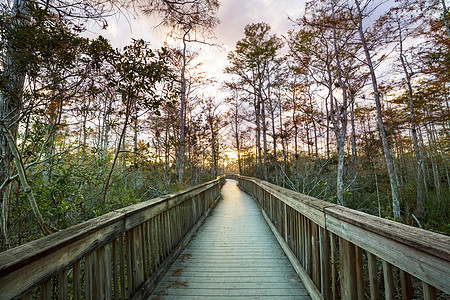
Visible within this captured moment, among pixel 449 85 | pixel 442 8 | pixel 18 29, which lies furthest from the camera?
pixel 449 85

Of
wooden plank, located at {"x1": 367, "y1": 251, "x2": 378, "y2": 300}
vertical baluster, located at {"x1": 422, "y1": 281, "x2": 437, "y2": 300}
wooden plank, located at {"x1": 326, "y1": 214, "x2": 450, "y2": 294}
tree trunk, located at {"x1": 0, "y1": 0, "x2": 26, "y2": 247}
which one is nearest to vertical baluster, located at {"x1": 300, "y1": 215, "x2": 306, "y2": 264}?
→ wooden plank, located at {"x1": 326, "y1": 214, "x2": 450, "y2": 294}

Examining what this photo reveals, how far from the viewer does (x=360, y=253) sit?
56.4 inches

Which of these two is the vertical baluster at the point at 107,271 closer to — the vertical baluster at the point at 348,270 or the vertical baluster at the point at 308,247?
the vertical baluster at the point at 348,270

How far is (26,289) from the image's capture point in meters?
0.92

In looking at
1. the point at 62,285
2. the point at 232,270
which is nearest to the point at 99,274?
the point at 62,285

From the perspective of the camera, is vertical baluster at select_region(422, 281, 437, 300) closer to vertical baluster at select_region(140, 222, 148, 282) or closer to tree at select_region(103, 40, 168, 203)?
vertical baluster at select_region(140, 222, 148, 282)

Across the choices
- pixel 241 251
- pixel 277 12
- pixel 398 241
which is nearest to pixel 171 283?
pixel 241 251

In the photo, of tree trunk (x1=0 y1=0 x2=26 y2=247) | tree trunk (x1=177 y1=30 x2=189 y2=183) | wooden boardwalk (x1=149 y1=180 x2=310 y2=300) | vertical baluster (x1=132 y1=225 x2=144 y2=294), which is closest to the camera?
vertical baluster (x1=132 y1=225 x2=144 y2=294)

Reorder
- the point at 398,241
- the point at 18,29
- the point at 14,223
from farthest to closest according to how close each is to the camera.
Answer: the point at 14,223 < the point at 18,29 < the point at 398,241

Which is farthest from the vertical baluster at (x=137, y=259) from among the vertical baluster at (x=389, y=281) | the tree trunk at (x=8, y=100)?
the vertical baluster at (x=389, y=281)

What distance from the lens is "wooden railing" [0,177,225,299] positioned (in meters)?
0.93

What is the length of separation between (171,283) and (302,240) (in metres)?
1.78

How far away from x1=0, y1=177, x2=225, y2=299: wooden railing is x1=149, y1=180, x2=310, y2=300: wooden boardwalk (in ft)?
0.87

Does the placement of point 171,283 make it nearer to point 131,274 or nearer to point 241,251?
point 131,274
